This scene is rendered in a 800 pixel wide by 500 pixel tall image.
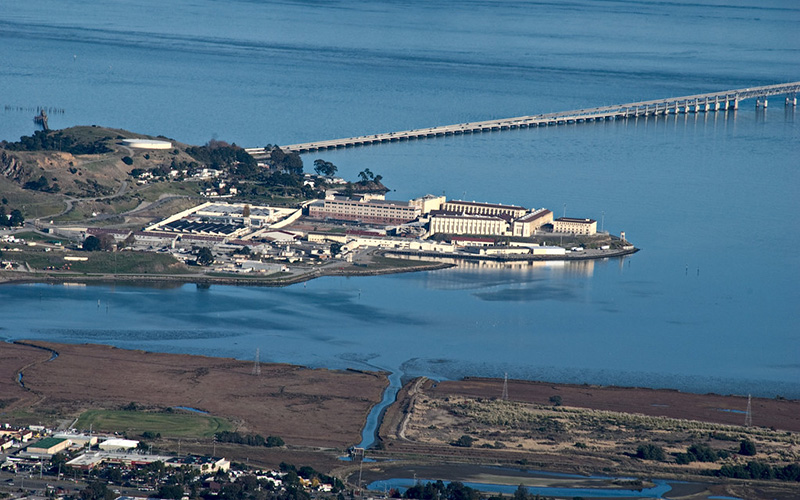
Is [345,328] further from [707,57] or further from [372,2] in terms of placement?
[372,2]

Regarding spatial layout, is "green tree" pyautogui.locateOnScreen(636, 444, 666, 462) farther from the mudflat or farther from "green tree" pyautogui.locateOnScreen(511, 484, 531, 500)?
"green tree" pyautogui.locateOnScreen(511, 484, 531, 500)

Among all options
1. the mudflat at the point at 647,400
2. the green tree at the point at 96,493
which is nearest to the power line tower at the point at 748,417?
the mudflat at the point at 647,400

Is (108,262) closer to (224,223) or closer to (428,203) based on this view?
(224,223)

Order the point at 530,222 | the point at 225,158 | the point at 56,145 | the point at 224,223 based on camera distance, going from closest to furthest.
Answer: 1. the point at 530,222
2. the point at 224,223
3. the point at 56,145
4. the point at 225,158

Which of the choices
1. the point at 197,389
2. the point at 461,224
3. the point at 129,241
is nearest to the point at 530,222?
the point at 461,224

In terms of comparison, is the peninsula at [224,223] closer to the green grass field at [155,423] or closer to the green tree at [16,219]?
the green tree at [16,219]

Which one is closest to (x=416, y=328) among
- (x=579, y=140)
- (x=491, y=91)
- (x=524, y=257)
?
(x=524, y=257)

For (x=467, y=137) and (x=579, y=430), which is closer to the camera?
(x=579, y=430)

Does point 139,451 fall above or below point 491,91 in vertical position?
below
